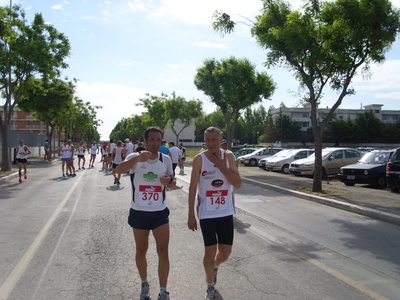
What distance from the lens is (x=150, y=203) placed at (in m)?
4.38

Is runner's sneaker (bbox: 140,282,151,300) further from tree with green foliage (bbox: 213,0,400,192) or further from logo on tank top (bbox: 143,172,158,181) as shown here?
tree with green foliage (bbox: 213,0,400,192)

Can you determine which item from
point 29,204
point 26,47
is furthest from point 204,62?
point 29,204

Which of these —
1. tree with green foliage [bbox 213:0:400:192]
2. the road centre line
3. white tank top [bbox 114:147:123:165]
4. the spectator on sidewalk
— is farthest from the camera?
the spectator on sidewalk

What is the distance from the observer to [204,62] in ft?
112

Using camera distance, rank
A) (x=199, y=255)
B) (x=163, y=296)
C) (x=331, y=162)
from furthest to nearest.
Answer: (x=331, y=162)
(x=199, y=255)
(x=163, y=296)

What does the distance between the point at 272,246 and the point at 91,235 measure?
10.4 feet

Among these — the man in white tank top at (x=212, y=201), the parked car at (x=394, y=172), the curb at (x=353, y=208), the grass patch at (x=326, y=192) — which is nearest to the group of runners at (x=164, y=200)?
the man in white tank top at (x=212, y=201)

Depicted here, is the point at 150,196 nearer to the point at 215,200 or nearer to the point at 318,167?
the point at 215,200

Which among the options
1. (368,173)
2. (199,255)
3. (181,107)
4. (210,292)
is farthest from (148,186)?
(181,107)

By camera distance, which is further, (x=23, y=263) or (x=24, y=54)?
(x=24, y=54)

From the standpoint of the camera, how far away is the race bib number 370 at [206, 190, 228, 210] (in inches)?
177

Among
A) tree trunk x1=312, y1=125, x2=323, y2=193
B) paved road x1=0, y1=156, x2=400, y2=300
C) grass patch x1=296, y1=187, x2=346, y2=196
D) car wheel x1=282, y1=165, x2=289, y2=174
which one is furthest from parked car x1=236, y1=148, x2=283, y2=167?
paved road x1=0, y1=156, x2=400, y2=300

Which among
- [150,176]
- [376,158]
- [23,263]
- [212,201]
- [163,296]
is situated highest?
[150,176]

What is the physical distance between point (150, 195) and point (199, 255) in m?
2.26
